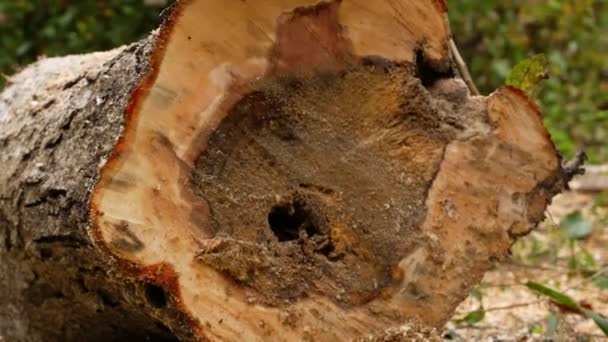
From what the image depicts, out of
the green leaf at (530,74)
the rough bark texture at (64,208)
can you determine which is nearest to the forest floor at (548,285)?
the green leaf at (530,74)

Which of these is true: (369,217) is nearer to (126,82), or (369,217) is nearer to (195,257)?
(195,257)

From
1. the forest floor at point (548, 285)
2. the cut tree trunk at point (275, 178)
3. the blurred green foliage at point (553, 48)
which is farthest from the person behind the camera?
the blurred green foliage at point (553, 48)

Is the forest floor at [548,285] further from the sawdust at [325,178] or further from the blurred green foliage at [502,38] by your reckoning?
the blurred green foliage at [502,38]

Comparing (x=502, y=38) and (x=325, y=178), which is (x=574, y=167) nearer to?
(x=325, y=178)

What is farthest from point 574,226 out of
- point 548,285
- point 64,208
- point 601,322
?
point 64,208

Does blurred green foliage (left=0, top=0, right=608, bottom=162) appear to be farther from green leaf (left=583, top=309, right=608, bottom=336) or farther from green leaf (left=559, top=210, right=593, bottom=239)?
green leaf (left=583, top=309, right=608, bottom=336)

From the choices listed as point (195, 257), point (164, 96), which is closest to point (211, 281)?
point (195, 257)
